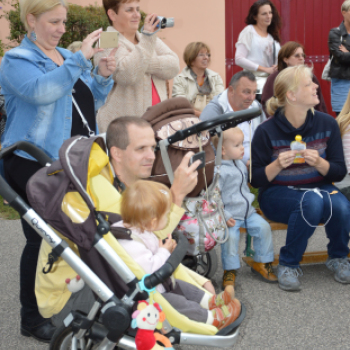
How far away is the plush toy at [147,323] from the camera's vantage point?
2043mm

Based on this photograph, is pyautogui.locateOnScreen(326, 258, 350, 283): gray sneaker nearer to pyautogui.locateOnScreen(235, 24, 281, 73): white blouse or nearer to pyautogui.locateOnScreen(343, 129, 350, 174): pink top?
pyautogui.locateOnScreen(343, 129, 350, 174): pink top

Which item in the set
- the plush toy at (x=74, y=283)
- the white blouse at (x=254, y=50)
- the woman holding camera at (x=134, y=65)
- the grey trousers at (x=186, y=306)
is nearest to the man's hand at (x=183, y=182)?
the grey trousers at (x=186, y=306)

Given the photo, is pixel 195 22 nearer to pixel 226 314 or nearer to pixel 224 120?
pixel 224 120

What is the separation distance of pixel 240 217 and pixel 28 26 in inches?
77.0

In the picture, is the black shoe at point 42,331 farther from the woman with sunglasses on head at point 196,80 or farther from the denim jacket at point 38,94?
the woman with sunglasses on head at point 196,80

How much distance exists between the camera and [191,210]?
3.28 m

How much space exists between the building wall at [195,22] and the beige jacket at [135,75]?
16.3 feet

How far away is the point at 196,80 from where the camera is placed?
543 cm

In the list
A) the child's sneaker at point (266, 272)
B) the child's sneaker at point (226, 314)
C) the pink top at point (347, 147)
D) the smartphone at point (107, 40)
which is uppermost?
the smartphone at point (107, 40)

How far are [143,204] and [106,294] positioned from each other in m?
0.40

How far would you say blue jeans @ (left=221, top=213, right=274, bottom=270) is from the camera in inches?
145

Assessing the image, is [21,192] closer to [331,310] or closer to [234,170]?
[234,170]

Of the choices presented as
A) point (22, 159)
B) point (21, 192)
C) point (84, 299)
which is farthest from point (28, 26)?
point (84, 299)

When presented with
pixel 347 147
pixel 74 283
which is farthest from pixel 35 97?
pixel 347 147
